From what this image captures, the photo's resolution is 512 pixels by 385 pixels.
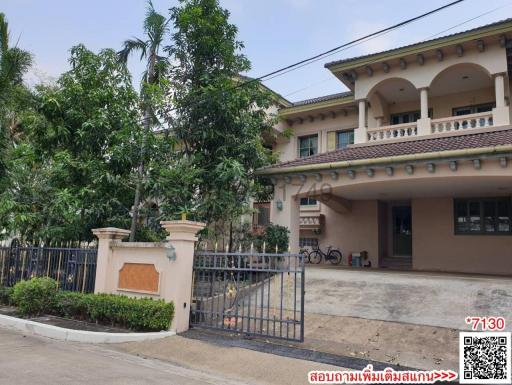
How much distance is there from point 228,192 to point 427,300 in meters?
5.42

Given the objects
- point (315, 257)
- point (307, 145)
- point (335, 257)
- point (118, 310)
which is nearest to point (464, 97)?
point (307, 145)

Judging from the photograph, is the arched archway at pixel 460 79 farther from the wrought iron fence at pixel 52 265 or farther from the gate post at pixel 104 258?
the wrought iron fence at pixel 52 265

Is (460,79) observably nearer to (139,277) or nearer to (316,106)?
(316,106)

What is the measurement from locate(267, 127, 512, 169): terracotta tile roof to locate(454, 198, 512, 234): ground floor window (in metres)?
3.11

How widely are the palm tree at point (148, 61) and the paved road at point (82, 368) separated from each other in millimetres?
4053

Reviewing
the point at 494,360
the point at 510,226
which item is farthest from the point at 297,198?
the point at 494,360

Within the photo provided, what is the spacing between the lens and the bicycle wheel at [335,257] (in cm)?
1658

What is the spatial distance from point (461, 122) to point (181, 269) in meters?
10.0

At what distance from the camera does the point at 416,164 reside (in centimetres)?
1081

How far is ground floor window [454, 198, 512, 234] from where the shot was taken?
13633 millimetres

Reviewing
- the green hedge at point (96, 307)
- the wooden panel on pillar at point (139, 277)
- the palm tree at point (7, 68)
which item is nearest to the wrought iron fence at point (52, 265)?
the green hedge at point (96, 307)

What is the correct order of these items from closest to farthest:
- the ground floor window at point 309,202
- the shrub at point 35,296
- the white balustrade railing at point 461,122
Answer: the shrub at point 35,296 < the white balustrade railing at point 461,122 < the ground floor window at point 309,202

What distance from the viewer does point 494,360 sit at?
18.1 feet

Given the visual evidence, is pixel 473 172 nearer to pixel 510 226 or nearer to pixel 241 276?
pixel 510 226
